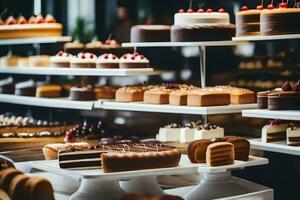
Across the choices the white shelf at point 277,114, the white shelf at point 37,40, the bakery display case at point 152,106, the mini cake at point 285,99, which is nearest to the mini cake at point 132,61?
the bakery display case at point 152,106

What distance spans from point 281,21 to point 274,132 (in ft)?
2.67

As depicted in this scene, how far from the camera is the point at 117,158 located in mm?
4219

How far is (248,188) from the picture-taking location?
4777mm

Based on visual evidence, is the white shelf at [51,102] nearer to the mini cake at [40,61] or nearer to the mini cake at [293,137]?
the mini cake at [40,61]

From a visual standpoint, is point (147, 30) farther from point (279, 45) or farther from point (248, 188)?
point (248, 188)

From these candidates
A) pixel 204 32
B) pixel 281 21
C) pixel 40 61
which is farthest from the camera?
pixel 40 61

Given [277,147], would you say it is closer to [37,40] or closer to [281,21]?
[281,21]

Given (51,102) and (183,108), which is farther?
(51,102)

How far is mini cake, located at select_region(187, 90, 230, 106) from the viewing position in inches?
219

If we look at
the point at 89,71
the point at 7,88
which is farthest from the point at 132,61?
the point at 7,88

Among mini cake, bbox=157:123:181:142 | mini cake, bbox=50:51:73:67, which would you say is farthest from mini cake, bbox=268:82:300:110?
mini cake, bbox=50:51:73:67

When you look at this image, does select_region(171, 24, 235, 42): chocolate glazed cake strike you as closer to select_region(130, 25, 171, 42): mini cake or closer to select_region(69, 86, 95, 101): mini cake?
select_region(130, 25, 171, 42): mini cake

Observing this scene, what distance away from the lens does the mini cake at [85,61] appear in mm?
6457

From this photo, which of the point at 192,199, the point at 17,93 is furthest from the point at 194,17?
the point at 17,93
